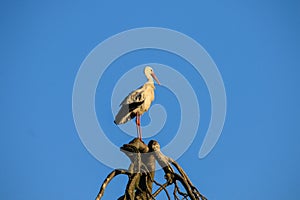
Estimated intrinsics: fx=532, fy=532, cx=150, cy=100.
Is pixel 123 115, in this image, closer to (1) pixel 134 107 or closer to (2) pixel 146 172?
(1) pixel 134 107

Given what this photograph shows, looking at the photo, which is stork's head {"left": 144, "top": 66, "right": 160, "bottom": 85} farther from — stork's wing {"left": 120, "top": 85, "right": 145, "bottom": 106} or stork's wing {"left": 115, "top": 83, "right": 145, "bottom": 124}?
stork's wing {"left": 115, "top": 83, "right": 145, "bottom": 124}

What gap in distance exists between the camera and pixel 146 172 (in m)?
6.97

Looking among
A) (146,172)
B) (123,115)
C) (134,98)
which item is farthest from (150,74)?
(146,172)

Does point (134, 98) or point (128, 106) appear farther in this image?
point (134, 98)

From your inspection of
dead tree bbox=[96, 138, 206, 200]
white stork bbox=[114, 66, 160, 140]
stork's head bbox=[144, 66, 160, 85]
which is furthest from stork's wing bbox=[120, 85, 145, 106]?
dead tree bbox=[96, 138, 206, 200]

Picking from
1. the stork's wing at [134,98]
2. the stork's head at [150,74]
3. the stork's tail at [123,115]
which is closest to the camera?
the stork's tail at [123,115]

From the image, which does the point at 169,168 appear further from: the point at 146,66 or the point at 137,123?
the point at 146,66

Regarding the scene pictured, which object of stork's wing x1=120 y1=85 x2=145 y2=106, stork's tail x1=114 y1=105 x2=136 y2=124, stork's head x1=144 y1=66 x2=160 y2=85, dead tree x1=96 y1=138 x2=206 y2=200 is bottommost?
dead tree x1=96 y1=138 x2=206 y2=200

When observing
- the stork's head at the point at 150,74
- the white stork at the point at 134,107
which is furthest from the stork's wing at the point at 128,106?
the stork's head at the point at 150,74

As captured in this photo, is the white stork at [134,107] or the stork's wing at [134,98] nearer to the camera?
the white stork at [134,107]

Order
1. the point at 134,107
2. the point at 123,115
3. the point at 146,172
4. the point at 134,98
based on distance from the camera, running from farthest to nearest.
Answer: the point at 134,98, the point at 134,107, the point at 123,115, the point at 146,172

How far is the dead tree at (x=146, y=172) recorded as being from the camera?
6797mm

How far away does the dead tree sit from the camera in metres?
6.80

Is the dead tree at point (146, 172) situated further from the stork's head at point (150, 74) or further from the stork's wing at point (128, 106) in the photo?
the stork's head at point (150, 74)
